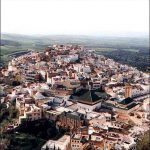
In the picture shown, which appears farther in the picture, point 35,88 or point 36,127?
point 35,88

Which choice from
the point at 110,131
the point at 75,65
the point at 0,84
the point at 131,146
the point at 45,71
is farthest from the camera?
the point at 75,65

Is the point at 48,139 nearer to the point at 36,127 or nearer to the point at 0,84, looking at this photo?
the point at 36,127

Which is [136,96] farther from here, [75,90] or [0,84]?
[0,84]

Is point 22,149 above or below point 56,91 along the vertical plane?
below

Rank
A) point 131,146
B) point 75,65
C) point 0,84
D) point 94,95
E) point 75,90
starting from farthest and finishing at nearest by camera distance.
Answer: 1. point 75,65
2. point 0,84
3. point 75,90
4. point 94,95
5. point 131,146

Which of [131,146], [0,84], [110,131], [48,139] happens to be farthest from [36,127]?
[0,84]

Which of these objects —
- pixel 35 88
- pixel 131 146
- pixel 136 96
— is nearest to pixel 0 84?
Answer: pixel 35 88
